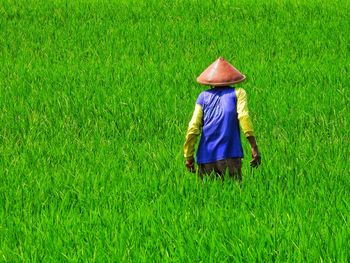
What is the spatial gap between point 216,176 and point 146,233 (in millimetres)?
1160

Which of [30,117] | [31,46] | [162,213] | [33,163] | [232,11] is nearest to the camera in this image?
[162,213]

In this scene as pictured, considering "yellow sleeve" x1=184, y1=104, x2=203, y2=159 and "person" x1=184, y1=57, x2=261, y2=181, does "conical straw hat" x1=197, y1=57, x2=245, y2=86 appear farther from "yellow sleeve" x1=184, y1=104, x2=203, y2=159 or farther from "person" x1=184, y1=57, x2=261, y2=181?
"yellow sleeve" x1=184, y1=104, x2=203, y2=159

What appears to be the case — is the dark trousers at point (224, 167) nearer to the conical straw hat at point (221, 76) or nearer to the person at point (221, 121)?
the person at point (221, 121)

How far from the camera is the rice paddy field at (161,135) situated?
4039mm

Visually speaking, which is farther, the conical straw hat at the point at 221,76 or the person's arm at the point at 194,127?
the person's arm at the point at 194,127

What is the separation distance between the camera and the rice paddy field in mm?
4039

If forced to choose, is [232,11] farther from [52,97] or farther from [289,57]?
[52,97]

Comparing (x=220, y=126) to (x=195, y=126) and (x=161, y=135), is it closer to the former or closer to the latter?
(x=195, y=126)

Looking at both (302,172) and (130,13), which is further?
(130,13)

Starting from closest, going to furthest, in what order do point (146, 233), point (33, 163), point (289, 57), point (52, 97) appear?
1. point (146, 233)
2. point (33, 163)
3. point (52, 97)
4. point (289, 57)

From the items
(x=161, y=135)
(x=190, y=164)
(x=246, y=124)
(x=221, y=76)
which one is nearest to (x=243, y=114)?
(x=246, y=124)

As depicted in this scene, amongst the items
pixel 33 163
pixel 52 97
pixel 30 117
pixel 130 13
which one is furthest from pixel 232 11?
pixel 33 163

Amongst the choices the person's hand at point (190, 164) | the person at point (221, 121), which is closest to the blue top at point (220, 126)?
the person at point (221, 121)

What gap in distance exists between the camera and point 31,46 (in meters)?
12.3
